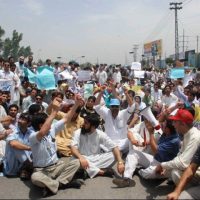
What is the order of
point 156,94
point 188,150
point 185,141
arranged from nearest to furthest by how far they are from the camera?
point 188,150 < point 185,141 < point 156,94

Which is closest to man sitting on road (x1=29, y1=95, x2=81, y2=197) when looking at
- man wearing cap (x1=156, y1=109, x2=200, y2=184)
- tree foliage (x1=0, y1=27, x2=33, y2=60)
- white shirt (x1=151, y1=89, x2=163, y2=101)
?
man wearing cap (x1=156, y1=109, x2=200, y2=184)

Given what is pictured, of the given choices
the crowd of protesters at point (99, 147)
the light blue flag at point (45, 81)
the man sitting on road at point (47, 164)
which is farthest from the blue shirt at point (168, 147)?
the light blue flag at point (45, 81)

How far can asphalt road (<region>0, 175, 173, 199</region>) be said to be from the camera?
533cm

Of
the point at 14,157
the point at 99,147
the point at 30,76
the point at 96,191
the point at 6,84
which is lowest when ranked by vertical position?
the point at 96,191

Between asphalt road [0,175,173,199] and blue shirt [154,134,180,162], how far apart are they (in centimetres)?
43

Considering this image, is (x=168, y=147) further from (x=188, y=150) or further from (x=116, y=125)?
(x=116, y=125)

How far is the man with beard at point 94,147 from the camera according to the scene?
6.14 meters

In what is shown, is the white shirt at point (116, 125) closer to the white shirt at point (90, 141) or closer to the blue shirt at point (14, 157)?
the white shirt at point (90, 141)

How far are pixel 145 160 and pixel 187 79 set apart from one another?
28.2 feet

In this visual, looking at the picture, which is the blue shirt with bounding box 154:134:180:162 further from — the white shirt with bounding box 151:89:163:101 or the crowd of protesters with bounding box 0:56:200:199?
the white shirt with bounding box 151:89:163:101

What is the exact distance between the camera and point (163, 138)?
5.79m

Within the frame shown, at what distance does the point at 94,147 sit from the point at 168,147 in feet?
4.46

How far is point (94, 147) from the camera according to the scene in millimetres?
6367

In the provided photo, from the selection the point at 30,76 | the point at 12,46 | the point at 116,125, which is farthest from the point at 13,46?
the point at 116,125
